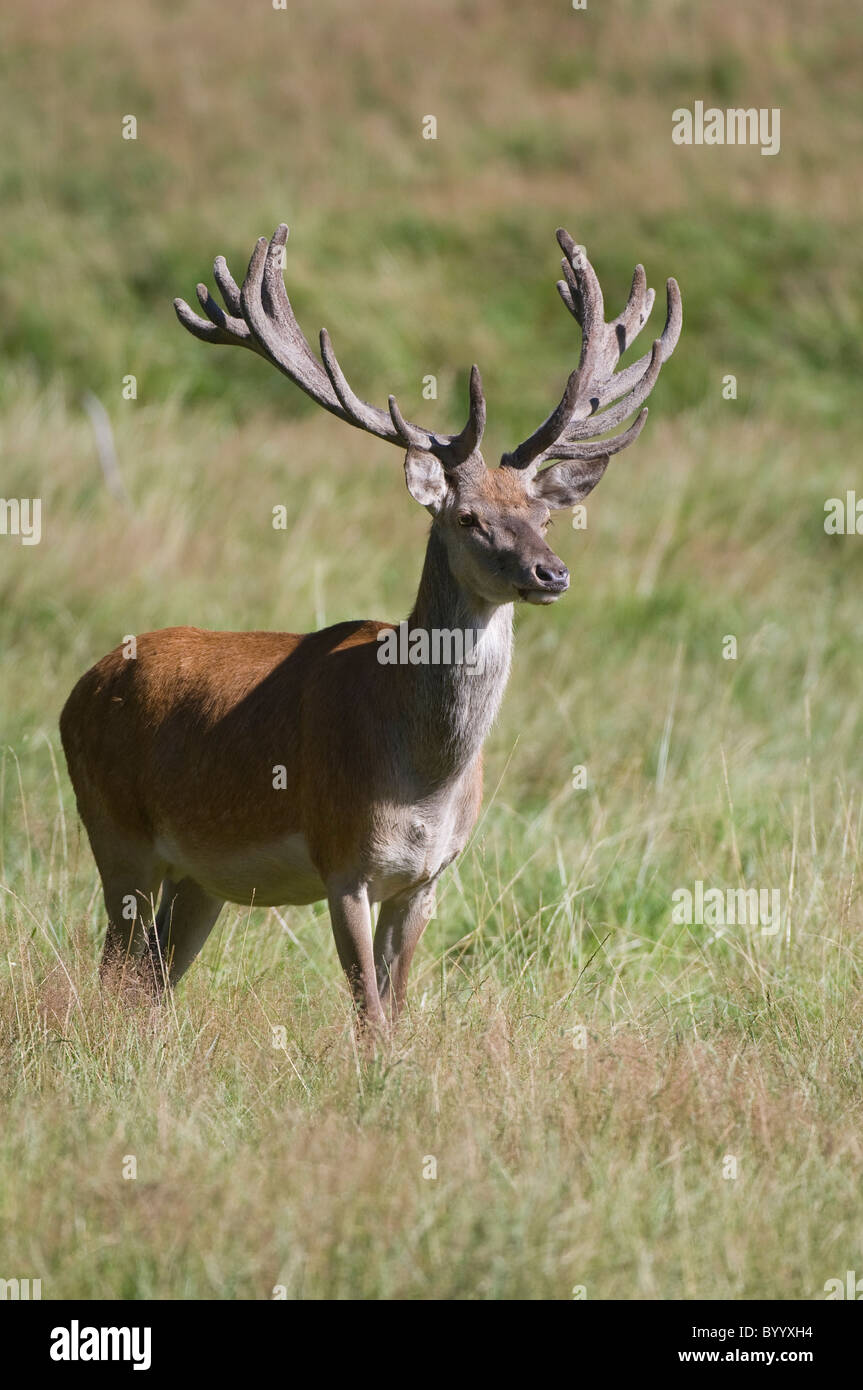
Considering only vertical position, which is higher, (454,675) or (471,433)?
(471,433)

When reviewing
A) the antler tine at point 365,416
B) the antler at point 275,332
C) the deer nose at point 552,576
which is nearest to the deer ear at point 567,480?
the antler at point 275,332

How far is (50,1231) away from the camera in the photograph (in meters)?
3.86

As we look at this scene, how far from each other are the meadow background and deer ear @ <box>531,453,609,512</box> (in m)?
1.24

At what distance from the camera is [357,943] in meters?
4.98

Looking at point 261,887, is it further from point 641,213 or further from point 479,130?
point 479,130

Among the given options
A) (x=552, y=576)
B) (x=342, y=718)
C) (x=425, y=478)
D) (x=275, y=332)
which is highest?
(x=275, y=332)

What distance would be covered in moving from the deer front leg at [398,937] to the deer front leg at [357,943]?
273 millimetres

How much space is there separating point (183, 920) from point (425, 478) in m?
1.80

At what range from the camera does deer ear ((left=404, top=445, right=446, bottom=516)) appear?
16.5 feet

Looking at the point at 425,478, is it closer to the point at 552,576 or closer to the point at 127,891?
the point at 552,576

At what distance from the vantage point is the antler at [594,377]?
5258 mm

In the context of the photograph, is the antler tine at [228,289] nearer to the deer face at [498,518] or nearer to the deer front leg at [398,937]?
the deer face at [498,518]

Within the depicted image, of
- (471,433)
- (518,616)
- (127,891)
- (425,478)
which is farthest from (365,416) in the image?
(518,616)

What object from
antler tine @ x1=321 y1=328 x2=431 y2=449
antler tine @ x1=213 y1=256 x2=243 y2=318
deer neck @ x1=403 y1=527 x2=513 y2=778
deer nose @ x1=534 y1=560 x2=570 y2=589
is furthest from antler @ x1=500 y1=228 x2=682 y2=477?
antler tine @ x1=213 y1=256 x2=243 y2=318
